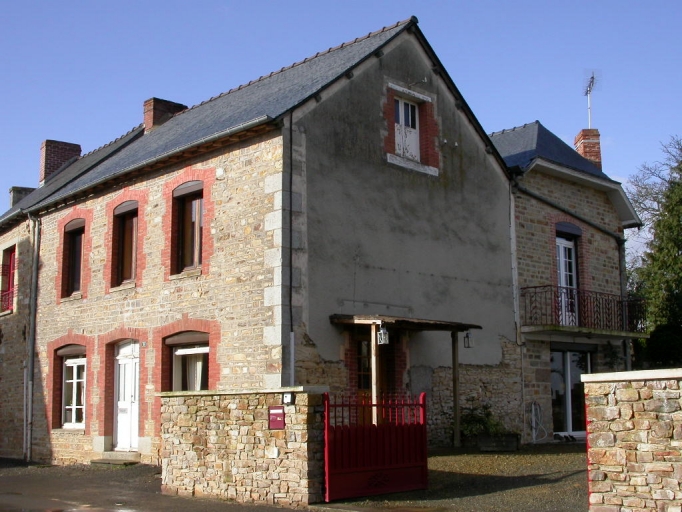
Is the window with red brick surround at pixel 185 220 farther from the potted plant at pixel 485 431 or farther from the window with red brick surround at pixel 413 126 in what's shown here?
the potted plant at pixel 485 431

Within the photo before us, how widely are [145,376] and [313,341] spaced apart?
395cm

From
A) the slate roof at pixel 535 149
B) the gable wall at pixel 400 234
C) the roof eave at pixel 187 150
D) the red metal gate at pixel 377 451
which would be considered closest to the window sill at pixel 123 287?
the roof eave at pixel 187 150

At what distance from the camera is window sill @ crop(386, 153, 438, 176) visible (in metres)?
16.0

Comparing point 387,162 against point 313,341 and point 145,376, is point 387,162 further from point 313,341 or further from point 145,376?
point 145,376

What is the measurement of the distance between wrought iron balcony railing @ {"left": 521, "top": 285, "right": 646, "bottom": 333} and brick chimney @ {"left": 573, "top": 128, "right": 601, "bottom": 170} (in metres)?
4.12

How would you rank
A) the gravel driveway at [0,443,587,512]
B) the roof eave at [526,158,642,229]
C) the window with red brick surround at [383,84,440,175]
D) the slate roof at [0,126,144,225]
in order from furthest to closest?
the slate roof at [0,126,144,225]
the roof eave at [526,158,642,229]
the window with red brick surround at [383,84,440,175]
the gravel driveway at [0,443,587,512]

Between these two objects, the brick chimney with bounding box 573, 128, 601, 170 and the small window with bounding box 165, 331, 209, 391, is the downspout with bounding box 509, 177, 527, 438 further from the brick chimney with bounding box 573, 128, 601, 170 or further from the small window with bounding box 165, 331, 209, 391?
the small window with bounding box 165, 331, 209, 391

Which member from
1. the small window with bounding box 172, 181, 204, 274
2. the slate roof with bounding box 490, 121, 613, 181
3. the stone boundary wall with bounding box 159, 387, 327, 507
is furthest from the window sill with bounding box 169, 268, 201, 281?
the slate roof with bounding box 490, 121, 613, 181

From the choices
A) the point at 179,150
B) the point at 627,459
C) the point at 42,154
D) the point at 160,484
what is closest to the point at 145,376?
the point at 160,484

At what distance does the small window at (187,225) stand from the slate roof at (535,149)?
6.91m

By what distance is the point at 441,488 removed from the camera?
11.3 meters

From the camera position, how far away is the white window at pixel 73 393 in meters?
18.2

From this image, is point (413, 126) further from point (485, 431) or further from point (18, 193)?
point (18, 193)

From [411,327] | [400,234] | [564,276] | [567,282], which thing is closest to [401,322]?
[411,327]
